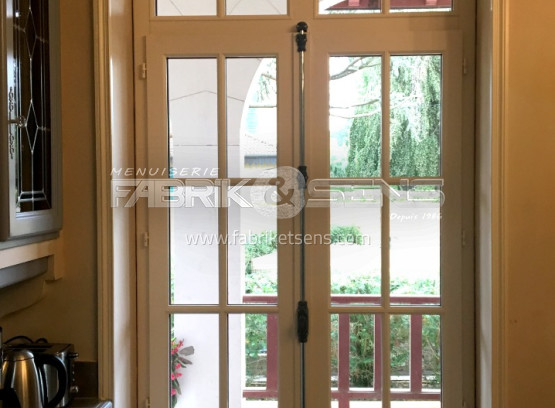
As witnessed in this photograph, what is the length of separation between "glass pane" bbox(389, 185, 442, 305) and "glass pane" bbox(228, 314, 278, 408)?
449mm

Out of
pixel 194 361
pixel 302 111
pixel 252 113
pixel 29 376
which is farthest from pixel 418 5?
pixel 29 376

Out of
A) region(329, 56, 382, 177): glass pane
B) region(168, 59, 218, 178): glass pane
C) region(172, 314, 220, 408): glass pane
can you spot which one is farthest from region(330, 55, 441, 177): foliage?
region(172, 314, 220, 408): glass pane

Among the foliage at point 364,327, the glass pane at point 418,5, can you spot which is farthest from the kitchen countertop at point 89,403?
the glass pane at point 418,5

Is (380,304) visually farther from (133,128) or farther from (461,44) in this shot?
(133,128)

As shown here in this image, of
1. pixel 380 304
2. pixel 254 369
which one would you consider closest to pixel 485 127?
pixel 380 304

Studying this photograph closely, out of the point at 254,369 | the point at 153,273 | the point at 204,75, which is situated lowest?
the point at 254,369

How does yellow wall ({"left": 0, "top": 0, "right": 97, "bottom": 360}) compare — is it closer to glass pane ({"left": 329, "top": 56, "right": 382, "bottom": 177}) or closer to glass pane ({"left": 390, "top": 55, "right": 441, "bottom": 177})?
glass pane ({"left": 329, "top": 56, "right": 382, "bottom": 177})

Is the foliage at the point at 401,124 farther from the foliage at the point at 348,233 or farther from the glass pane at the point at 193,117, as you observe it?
the glass pane at the point at 193,117

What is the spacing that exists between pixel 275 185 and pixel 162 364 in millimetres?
708

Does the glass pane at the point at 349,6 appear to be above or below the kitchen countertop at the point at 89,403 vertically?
above

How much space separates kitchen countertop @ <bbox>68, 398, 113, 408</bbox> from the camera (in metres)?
1.53

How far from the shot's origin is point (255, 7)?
1.74 metres

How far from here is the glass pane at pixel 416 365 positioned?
5.77 ft

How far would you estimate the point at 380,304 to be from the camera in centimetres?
175
